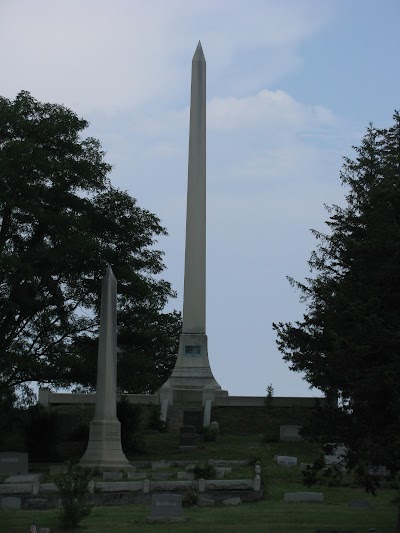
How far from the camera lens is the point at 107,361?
3378 centimetres

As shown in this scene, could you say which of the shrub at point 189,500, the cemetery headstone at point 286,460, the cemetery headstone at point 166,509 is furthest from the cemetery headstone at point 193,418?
the cemetery headstone at point 166,509

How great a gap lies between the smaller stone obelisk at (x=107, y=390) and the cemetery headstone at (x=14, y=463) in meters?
2.00

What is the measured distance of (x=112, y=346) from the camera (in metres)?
34.0

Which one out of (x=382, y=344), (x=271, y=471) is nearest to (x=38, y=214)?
(x=271, y=471)

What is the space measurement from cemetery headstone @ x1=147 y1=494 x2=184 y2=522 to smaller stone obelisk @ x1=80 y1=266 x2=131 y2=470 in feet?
34.2

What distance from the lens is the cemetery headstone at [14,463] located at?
31.8 m

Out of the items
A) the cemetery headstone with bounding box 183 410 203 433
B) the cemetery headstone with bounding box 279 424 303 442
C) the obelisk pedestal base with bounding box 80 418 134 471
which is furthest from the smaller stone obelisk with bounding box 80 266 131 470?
the cemetery headstone with bounding box 183 410 203 433

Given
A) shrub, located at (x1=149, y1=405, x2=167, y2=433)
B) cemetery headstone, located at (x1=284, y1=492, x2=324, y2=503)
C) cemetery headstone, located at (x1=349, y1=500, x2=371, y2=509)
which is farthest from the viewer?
shrub, located at (x1=149, y1=405, x2=167, y2=433)

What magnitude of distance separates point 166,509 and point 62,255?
1495 centimetres

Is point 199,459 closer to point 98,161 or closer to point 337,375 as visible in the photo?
point 98,161

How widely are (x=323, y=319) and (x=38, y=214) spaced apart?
1587 cm

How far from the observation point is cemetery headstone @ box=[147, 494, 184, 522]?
2247cm

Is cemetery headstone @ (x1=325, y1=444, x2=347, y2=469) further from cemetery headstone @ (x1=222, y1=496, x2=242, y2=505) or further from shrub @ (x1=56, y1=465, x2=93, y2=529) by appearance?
shrub @ (x1=56, y1=465, x2=93, y2=529)

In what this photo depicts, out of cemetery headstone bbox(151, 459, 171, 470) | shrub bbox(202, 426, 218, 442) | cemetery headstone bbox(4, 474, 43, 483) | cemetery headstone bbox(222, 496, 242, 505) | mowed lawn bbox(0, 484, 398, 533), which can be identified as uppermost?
shrub bbox(202, 426, 218, 442)
